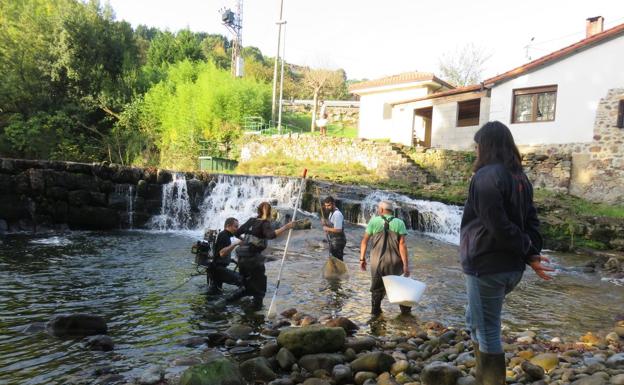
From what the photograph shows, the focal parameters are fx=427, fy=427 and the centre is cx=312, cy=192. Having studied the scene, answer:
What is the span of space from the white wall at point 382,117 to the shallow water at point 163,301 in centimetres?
1905

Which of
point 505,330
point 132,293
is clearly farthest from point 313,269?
point 505,330

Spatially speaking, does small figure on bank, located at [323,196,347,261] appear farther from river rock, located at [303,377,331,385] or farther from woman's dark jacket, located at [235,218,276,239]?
river rock, located at [303,377,331,385]

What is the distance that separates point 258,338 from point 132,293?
10.7 ft

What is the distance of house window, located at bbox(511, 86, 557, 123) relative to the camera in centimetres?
2111

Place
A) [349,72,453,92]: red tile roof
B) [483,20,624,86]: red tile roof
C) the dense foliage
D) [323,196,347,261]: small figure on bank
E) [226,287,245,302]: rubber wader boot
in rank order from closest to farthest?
[226,287,245,302]: rubber wader boot
[323,196,347,261]: small figure on bank
[483,20,624,86]: red tile roof
the dense foliage
[349,72,453,92]: red tile roof

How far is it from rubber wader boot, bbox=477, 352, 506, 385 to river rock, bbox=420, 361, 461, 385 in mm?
849

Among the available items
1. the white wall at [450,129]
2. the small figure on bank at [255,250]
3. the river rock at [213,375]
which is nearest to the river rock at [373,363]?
the river rock at [213,375]

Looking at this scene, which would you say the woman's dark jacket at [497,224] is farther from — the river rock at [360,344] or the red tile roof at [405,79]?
the red tile roof at [405,79]

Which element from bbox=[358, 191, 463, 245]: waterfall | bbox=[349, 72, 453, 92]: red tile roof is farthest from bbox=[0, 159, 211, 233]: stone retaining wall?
bbox=[349, 72, 453, 92]: red tile roof

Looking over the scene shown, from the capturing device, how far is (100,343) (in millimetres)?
5199

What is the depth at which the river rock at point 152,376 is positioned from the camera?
422cm

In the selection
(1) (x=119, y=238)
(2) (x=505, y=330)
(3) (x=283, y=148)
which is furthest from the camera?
(3) (x=283, y=148)

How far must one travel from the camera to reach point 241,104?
112 feet

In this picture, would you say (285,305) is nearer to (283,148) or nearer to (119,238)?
(119,238)
